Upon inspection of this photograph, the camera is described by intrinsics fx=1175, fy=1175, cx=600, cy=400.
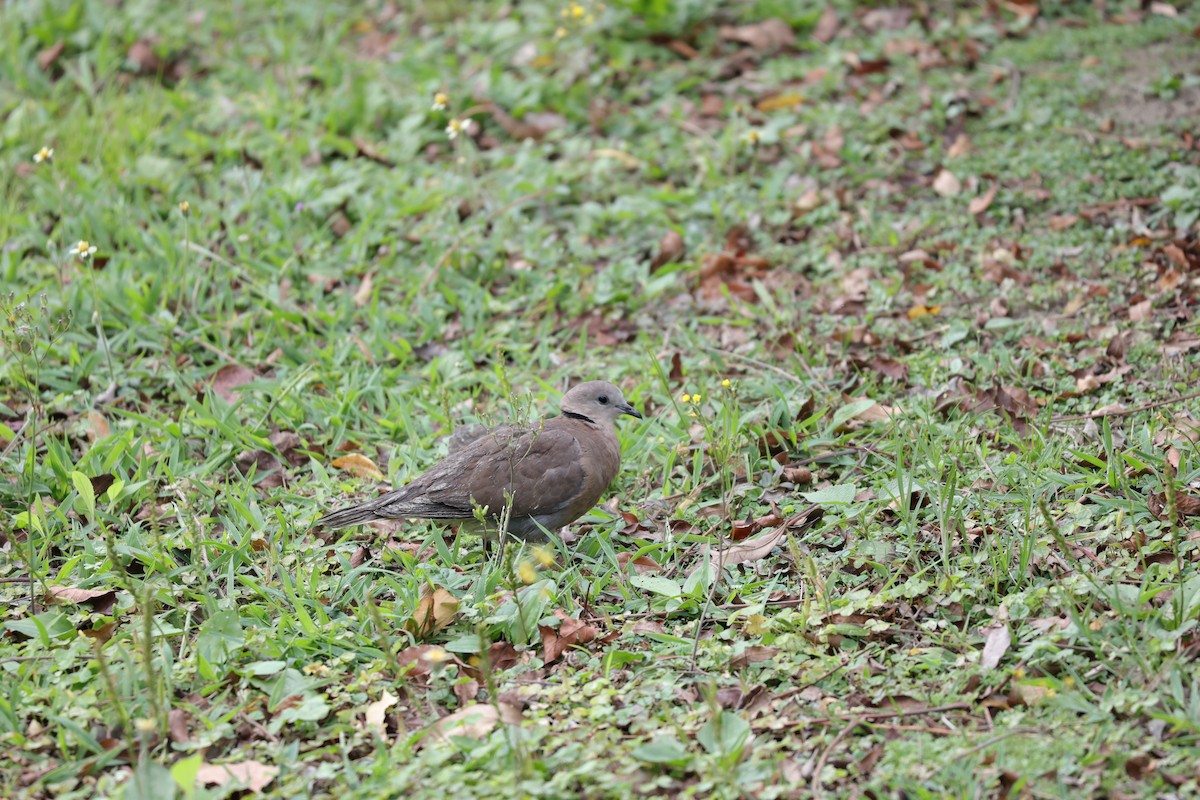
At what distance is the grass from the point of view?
384 centimetres

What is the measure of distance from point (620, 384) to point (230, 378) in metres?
2.12

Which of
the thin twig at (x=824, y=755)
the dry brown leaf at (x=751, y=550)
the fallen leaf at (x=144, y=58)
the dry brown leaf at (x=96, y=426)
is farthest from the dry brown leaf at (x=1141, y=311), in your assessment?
the fallen leaf at (x=144, y=58)

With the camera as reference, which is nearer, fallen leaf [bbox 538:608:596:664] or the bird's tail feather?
fallen leaf [bbox 538:608:596:664]

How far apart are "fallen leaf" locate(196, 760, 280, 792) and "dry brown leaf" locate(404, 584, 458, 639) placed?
2.52 ft

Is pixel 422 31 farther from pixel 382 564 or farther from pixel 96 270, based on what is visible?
pixel 382 564

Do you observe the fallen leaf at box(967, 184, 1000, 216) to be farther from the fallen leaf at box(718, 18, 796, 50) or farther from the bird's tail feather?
the bird's tail feather

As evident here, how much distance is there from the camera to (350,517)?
4.97m

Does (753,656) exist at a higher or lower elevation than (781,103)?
lower

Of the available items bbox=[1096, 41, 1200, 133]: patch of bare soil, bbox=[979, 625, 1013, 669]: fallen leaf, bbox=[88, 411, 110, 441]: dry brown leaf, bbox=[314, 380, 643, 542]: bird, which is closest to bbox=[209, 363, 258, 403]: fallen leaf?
bbox=[88, 411, 110, 441]: dry brown leaf

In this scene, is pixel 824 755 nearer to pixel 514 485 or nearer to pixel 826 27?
pixel 514 485

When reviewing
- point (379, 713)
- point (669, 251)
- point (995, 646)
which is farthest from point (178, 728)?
point (669, 251)

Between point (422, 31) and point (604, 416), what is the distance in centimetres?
530

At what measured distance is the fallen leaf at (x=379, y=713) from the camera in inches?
154

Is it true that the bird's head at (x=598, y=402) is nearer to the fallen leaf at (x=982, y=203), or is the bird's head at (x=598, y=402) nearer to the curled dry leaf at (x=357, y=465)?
the curled dry leaf at (x=357, y=465)
